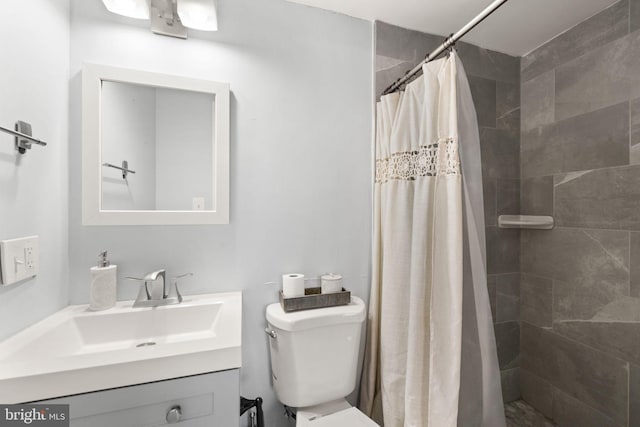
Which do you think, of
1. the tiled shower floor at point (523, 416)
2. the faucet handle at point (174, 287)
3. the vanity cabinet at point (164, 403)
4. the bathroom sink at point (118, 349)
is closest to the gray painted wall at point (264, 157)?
the faucet handle at point (174, 287)

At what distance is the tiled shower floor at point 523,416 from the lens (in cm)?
171

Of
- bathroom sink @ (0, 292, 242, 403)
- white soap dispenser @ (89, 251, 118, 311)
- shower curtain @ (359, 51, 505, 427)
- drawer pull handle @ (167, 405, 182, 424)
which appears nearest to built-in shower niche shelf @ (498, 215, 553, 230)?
shower curtain @ (359, 51, 505, 427)

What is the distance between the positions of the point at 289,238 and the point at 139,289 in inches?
26.8

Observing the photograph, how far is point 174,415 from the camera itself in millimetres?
779

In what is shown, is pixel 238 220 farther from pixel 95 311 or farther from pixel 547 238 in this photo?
pixel 547 238

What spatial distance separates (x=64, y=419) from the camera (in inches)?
28.0

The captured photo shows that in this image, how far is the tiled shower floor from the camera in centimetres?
171

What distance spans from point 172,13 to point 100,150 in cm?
66

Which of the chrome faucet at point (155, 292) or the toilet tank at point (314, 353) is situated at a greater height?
the chrome faucet at point (155, 292)

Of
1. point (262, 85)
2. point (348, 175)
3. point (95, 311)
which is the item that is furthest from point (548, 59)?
point (95, 311)

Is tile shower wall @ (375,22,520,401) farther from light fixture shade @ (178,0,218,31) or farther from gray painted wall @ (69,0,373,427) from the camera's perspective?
light fixture shade @ (178,0,218,31)

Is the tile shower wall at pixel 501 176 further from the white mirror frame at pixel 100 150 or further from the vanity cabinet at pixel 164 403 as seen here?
the vanity cabinet at pixel 164 403

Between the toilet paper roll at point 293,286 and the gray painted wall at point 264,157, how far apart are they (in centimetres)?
10

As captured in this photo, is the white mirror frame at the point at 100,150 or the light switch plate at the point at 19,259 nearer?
the light switch plate at the point at 19,259
